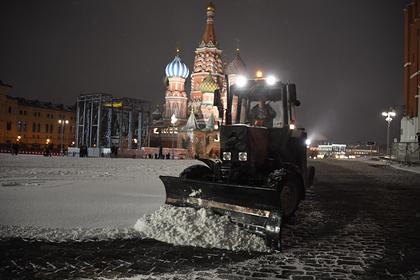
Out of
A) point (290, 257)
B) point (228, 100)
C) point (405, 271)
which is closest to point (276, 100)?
point (228, 100)

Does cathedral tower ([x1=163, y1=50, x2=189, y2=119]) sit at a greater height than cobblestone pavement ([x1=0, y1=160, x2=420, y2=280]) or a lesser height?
greater

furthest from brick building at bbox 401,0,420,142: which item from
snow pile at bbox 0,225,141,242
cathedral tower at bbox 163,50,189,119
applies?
cathedral tower at bbox 163,50,189,119

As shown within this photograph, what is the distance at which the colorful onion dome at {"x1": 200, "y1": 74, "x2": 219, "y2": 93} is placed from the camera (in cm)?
7209

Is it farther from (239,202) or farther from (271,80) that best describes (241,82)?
(239,202)

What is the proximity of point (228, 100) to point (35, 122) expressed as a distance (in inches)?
3575

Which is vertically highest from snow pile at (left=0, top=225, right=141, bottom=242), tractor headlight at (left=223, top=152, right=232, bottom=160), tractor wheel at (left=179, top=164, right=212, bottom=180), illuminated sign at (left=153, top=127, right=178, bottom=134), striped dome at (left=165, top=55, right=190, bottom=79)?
striped dome at (left=165, top=55, right=190, bottom=79)

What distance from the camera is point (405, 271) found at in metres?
4.83

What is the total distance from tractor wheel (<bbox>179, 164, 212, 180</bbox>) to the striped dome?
7193 centimetres

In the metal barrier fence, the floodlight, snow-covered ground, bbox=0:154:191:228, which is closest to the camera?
snow-covered ground, bbox=0:154:191:228

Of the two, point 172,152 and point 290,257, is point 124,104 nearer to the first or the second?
point 172,152

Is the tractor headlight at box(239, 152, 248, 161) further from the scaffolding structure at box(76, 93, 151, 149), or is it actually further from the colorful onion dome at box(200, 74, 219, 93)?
the colorful onion dome at box(200, 74, 219, 93)

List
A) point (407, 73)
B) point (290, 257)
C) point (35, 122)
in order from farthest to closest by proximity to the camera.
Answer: point (35, 122)
point (407, 73)
point (290, 257)

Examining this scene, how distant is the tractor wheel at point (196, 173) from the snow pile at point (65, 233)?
1775 millimetres

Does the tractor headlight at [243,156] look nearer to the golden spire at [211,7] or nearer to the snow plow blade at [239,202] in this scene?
the snow plow blade at [239,202]
